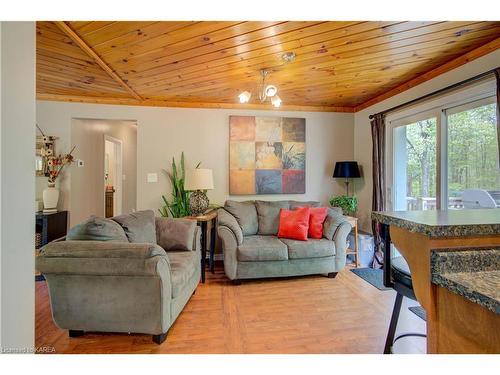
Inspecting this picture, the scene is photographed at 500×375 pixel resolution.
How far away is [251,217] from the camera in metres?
3.30

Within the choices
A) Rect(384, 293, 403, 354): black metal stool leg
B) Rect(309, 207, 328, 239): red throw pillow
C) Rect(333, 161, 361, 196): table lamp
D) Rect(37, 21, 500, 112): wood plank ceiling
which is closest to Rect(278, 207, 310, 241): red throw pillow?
Rect(309, 207, 328, 239): red throw pillow

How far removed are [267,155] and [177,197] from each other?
145 cm

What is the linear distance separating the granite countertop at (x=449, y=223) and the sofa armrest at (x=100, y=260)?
1441 millimetres

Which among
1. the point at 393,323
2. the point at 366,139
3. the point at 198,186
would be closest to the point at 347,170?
the point at 366,139

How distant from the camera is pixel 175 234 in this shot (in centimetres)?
257

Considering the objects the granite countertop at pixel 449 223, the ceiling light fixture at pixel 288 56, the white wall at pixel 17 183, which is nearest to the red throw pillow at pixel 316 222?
the ceiling light fixture at pixel 288 56

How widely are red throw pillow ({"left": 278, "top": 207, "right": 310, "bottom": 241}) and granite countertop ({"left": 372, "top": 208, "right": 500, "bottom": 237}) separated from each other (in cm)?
204

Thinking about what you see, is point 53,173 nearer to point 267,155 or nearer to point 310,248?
point 267,155

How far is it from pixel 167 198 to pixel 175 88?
4.99 ft

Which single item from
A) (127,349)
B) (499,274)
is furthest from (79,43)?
(499,274)

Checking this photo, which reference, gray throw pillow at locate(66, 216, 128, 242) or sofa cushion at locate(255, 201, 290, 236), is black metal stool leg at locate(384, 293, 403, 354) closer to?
sofa cushion at locate(255, 201, 290, 236)

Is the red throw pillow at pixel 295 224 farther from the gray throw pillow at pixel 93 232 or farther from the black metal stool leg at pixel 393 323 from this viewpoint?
the gray throw pillow at pixel 93 232

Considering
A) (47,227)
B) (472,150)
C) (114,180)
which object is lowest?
(47,227)

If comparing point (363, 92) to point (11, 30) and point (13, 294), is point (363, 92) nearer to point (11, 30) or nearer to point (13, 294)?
point (11, 30)
